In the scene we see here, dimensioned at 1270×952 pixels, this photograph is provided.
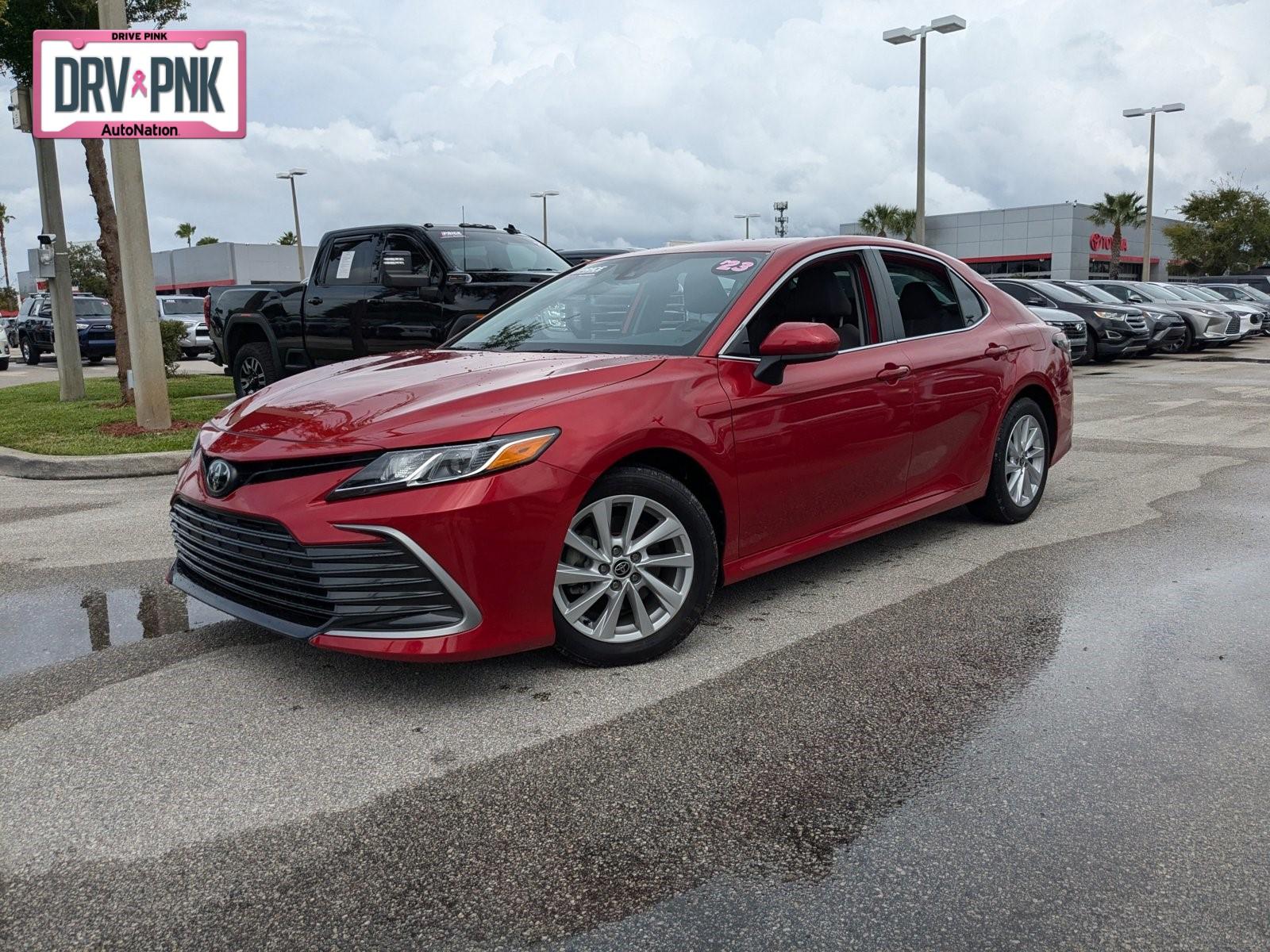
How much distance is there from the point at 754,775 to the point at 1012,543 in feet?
10.6

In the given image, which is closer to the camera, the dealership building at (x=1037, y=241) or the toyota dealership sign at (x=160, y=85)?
the toyota dealership sign at (x=160, y=85)

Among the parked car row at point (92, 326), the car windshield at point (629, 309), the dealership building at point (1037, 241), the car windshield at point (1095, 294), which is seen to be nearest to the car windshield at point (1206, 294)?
the car windshield at point (1095, 294)

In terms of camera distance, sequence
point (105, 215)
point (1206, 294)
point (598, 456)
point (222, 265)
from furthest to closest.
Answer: point (222, 265)
point (1206, 294)
point (105, 215)
point (598, 456)

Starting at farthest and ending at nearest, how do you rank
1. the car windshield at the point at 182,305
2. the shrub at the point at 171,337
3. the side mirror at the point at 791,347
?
the car windshield at the point at 182,305 < the shrub at the point at 171,337 < the side mirror at the point at 791,347

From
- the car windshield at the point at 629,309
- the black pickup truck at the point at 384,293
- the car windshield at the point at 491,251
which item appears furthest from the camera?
the car windshield at the point at 491,251

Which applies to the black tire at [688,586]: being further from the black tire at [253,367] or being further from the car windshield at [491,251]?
the black tire at [253,367]

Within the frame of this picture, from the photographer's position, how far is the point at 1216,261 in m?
54.8

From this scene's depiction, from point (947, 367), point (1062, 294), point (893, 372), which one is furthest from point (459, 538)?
point (1062, 294)

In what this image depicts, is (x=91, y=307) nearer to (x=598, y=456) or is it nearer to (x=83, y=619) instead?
(x=83, y=619)

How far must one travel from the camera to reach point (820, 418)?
4.64 m

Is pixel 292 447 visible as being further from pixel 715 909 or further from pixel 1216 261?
pixel 1216 261

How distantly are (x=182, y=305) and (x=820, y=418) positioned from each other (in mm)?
29823

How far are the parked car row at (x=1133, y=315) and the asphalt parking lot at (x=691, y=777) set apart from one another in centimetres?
1481

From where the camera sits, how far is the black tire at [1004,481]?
19.7ft
